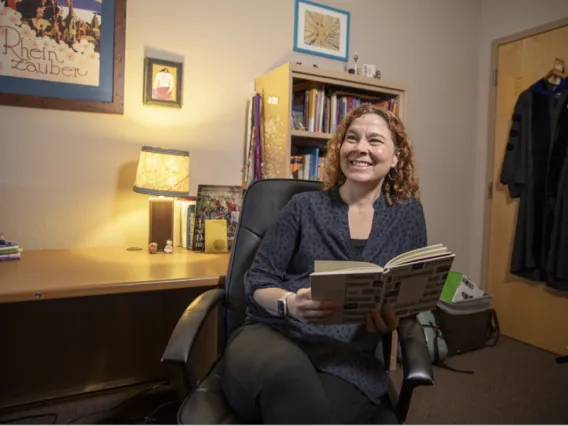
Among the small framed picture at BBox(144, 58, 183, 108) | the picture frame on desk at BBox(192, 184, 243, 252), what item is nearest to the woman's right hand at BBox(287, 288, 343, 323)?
the picture frame on desk at BBox(192, 184, 243, 252)

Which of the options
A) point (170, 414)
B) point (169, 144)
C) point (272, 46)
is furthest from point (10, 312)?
point (272, 46)

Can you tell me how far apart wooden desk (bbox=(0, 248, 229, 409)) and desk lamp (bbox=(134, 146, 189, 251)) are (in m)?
0.12

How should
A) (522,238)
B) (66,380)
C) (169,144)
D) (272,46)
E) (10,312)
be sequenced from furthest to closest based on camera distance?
(522,238) → (272,46) → (169,144) → (66,380) → (10,312)

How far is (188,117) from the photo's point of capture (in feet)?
7.04

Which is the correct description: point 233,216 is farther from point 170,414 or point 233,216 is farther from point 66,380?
point 66,380

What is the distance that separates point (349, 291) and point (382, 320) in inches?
6.9

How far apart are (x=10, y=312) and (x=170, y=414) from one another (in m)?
0.76

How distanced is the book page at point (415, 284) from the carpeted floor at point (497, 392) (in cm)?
96

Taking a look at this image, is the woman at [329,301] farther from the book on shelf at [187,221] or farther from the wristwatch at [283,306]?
the book on shelf at [187,221]

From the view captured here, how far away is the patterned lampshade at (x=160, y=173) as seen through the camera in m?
1.79

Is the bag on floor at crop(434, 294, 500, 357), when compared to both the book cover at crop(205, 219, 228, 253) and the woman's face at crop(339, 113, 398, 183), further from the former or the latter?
the woman's face at crop(339, 113, 398, 183)

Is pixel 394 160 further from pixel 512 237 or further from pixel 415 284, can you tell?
pixel 512 237

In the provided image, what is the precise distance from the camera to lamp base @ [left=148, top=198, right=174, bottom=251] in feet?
6.20

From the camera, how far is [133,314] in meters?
2.05
